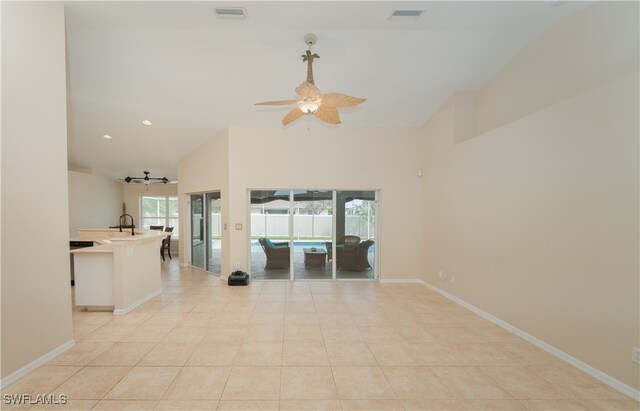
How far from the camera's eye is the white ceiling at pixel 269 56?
2930 mm

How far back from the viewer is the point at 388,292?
5020 mm

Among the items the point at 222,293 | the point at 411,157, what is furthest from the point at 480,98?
the point at 222,293

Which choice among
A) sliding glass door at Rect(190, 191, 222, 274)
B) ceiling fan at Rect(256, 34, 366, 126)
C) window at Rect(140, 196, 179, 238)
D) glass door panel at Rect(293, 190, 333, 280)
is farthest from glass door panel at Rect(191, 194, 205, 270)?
ceiling fan at Rect(256, 34, 366, 126)

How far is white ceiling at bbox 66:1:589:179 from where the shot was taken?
9.61 feet

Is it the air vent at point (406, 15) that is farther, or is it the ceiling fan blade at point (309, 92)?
the air vent at point (406, 15)

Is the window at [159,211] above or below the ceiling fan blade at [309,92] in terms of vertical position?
below

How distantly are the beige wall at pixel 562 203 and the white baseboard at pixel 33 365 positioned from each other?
5295 mm

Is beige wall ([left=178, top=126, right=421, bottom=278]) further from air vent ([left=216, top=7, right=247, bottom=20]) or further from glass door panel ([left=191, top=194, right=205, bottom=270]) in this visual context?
air vent ([left=216, top=7, right=247, bottom=20])

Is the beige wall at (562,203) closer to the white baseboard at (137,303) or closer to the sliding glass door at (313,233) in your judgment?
the sliding glass door at (313,233)

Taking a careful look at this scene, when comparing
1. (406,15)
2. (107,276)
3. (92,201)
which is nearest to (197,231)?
(107,276)

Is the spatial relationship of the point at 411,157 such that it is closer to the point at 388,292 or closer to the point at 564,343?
the point at 388,292

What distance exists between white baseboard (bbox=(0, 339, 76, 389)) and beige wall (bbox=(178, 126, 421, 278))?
9.49ft

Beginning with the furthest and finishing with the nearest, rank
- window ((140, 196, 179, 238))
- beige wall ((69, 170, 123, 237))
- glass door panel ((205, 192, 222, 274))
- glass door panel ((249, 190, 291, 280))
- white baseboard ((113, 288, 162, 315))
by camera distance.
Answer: window ((140, 196, 179, 238))
beige wall ((69, 170, 123, 237))
glass door panel ((205, 192, 222, 274))
glass door panel ((249, 190, 291, 280))
white baseboard ((113, 288, 162, 315))

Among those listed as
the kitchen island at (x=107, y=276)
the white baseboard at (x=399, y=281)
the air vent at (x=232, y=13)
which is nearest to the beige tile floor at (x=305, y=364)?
the kitchen island at (x=107, y=276)
